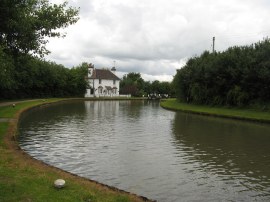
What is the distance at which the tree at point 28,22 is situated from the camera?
1531 centimetres

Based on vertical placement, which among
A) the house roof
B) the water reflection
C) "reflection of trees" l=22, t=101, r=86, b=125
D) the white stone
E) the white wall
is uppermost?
the house roof

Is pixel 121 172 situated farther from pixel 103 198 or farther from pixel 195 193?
pixel 103 198

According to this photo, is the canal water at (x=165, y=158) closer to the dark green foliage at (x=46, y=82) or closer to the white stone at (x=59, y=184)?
the white stone at (x=59, y=184)

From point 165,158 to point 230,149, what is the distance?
4.59m

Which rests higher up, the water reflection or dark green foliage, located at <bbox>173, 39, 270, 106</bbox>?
dark green foliage, located at <bbox>173, 39, 270, 106</bbox>

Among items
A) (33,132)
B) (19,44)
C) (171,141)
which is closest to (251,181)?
(171,141)

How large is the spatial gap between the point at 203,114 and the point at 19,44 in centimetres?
2828

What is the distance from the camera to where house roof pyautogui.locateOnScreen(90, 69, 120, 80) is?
113m

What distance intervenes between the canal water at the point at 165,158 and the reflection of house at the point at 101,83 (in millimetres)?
84905

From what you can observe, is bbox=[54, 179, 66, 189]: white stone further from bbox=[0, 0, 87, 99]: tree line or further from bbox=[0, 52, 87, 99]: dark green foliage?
bbox=[0, 52, 87, 99]: dark green foliage

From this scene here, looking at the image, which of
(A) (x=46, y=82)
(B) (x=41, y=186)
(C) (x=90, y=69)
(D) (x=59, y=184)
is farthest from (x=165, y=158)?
(C) (x=90, y=69)

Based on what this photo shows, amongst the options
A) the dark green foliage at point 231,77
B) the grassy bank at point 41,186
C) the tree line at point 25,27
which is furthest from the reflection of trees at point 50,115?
the dark green foliage at point 231,77

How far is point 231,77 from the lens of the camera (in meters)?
48.5

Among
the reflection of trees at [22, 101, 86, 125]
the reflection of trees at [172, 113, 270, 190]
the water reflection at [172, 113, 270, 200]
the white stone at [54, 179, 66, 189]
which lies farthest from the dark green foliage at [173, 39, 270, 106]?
the white stone at [54, 179, 66, 189]
